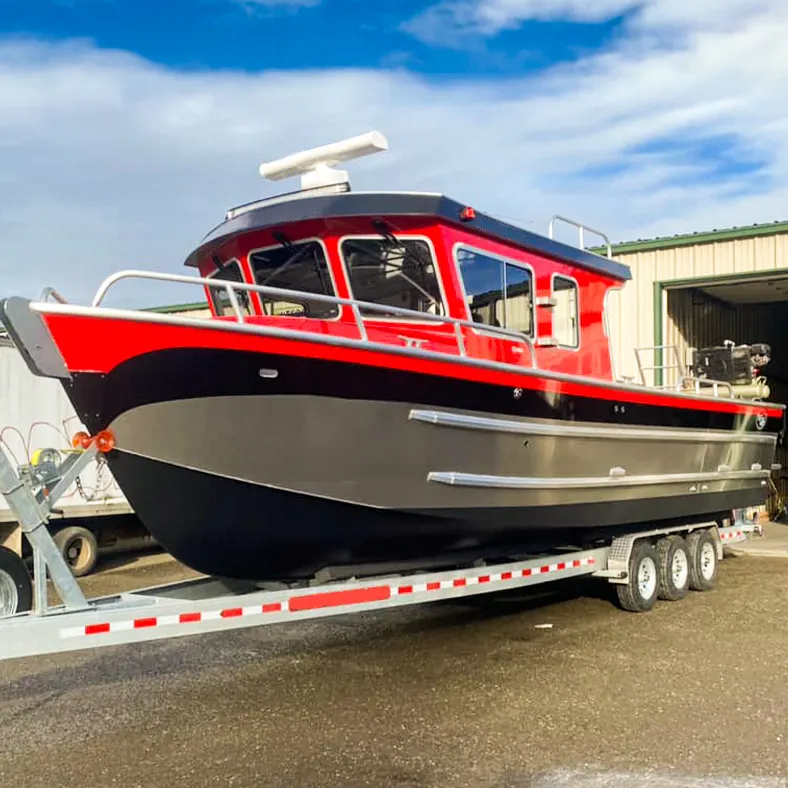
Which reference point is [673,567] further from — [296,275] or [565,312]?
[296,275]

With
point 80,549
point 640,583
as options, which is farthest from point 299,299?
point 80,549

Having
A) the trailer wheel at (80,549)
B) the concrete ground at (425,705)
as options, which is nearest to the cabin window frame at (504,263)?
the concrete ground at (425,705)

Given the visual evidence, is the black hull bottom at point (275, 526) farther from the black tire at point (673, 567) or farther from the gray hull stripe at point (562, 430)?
the black tire at point (673, 567)

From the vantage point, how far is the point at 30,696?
17.1 feet

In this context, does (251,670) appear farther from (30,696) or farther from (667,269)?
(667,269)

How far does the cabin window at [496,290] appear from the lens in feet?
18.2

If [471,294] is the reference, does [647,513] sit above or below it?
below

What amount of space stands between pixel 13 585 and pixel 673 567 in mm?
5332

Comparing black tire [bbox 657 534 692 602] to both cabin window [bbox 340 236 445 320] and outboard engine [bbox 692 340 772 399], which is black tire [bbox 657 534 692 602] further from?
cabin window [bbox 340 236 445 320]

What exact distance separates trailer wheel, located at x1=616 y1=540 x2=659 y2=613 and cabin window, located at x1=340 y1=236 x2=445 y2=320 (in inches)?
119

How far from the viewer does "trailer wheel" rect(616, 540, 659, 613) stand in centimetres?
711

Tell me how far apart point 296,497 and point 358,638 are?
2500 millimetres

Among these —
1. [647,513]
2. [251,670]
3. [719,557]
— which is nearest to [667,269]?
[719,557]

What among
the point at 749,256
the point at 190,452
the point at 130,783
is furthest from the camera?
the point at 749,256
